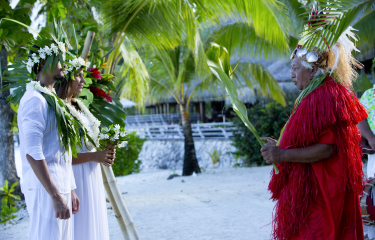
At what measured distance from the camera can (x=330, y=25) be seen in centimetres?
190

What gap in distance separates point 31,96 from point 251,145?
8.45 metres

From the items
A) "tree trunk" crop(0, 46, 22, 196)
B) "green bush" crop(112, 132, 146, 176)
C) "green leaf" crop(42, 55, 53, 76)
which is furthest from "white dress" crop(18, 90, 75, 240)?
"green bush" crop(112, 132, 146, 176)

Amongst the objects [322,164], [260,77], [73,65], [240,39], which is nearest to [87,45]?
[73,65]

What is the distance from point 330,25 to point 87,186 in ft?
6.37

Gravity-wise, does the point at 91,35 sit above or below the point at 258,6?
below

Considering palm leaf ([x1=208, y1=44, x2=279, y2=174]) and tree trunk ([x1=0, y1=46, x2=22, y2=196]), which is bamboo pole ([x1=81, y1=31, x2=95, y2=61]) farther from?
tree trunk ([x1=0, y1=46, x2=22, y2=196])

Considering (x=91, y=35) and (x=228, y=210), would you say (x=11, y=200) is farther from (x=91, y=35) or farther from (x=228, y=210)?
(x=228, y=210)

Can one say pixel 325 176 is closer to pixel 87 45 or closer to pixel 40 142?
pixel 40 142

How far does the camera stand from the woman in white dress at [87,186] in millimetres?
2176

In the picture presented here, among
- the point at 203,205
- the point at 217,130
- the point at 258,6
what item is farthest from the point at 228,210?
the point at 217,130

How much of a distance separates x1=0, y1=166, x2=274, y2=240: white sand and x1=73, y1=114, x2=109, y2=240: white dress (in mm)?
1619

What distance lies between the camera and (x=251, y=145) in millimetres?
9672

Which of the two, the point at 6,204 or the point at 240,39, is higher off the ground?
the point at 240,39

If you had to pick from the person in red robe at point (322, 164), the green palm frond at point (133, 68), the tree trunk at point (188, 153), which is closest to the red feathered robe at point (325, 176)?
the person in red robe at point (322, 164)
